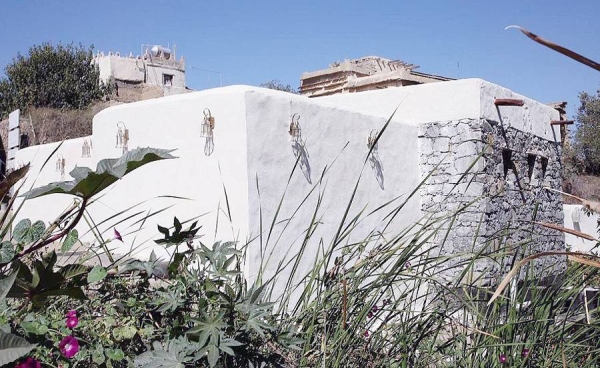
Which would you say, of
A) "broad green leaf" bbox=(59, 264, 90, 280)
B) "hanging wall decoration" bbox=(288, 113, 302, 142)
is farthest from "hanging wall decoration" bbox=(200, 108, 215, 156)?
"broad green leaf" bbox=(59, 264, 90, 280)

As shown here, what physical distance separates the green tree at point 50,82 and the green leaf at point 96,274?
20.8m

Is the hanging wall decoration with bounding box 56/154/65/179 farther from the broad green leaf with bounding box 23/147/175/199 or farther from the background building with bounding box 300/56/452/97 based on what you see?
the broad green leaf with bounding box 23/147/175/199

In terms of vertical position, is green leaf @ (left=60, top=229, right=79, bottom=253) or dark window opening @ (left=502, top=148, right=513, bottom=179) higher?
dark window opening @ (left=502, top=148, right=513, bottom=179)

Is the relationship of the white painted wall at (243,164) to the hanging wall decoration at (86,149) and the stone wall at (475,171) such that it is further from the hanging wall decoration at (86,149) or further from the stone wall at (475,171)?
the hanging wall decoration at (86,149)

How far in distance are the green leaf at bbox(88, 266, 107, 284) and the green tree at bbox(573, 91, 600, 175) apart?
19.7 metres

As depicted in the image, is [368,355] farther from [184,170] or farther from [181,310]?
[184,170]

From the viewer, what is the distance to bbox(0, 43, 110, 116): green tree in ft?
71.2

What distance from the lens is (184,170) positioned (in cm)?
642

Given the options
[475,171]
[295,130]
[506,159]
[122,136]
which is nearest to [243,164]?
[295,130]

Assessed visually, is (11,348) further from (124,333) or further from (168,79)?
(168,79)

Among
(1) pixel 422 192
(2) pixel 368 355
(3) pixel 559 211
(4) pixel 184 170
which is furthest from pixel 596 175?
(2) pixel 368 355

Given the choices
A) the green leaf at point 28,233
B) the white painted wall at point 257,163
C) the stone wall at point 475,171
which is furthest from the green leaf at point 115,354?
the stone wall at point 475,171

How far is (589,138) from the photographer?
784 inches

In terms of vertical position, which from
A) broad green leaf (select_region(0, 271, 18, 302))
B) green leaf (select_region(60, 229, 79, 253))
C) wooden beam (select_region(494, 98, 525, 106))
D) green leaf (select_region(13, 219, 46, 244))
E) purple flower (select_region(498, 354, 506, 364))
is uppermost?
wooden beam (select_region(494, 98, 525, 106))
